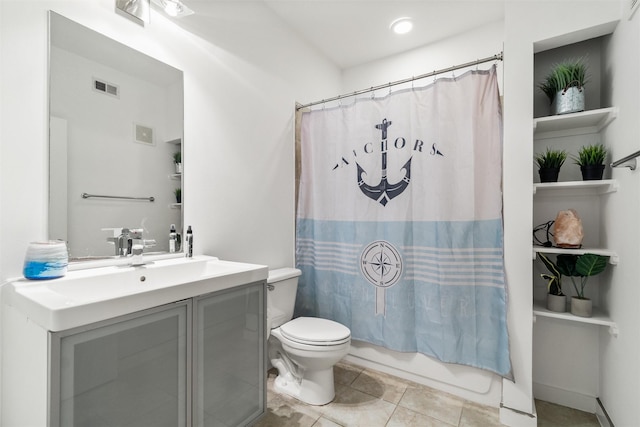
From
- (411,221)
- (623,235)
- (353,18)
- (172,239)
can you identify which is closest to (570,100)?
(623,235)

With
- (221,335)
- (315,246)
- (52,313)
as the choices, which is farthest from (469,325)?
(52,313)

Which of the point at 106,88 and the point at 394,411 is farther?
the point at 394,411

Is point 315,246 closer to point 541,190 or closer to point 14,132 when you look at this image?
point 541,190

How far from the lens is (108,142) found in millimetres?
1429

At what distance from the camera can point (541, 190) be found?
1.90m

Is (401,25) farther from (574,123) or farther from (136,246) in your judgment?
(136,246)

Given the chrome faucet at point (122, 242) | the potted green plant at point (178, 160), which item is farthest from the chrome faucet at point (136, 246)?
the potted green plant at point (178, 160)

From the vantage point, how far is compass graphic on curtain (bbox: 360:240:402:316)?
2062 mm

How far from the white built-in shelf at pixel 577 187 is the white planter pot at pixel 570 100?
1.30 ft

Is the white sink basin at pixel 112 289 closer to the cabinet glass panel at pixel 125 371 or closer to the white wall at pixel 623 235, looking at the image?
the cabinet glass panel at pixel 125 371

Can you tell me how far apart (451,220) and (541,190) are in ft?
2.01

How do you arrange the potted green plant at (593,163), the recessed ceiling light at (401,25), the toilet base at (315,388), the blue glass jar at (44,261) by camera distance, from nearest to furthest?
the blue glass jar at (44,261) → the potted green plant at (593,163) → the toilet base at (315,388) → the recessed ceiling light at (401,25)

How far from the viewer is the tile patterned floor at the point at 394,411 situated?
65.4 inches

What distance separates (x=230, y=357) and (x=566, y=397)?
201 cm
